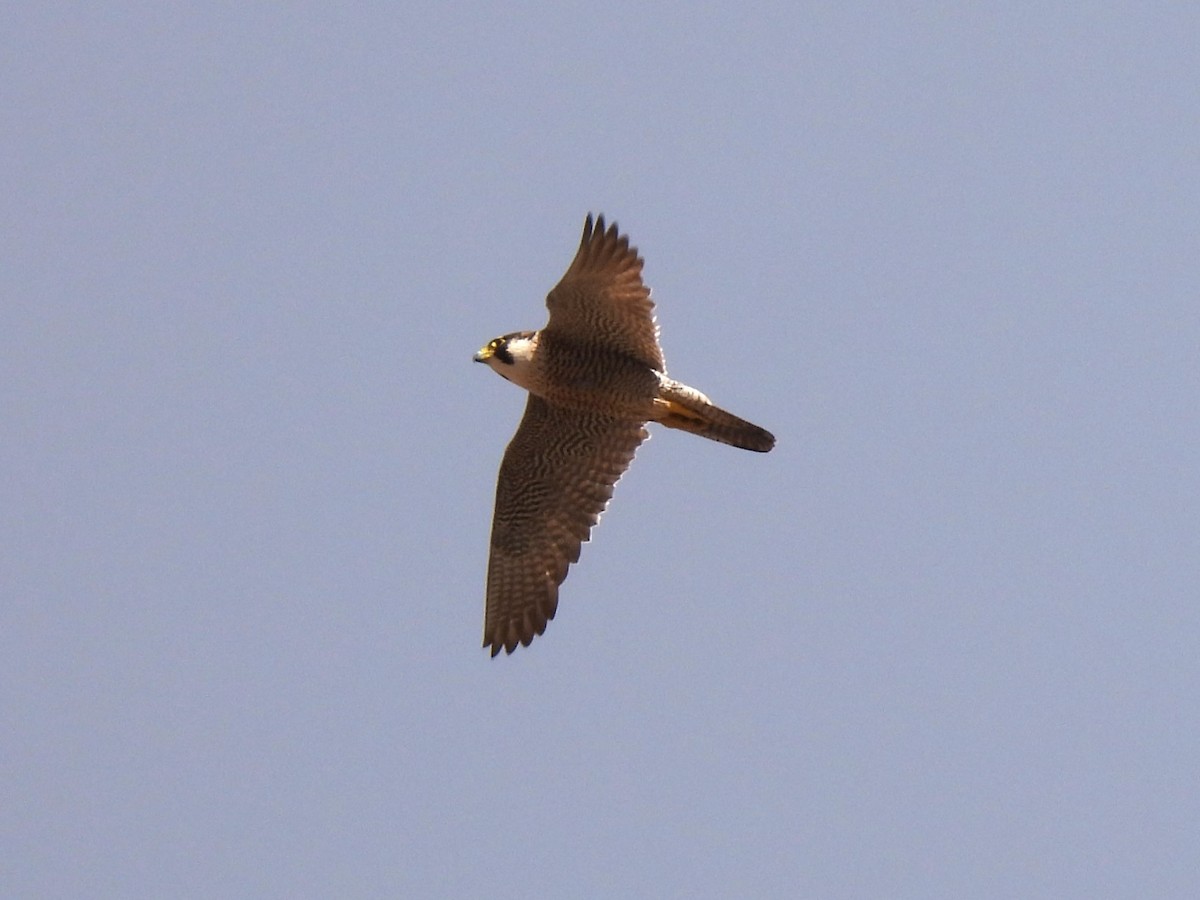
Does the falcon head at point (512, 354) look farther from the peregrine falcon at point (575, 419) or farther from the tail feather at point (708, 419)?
the tail feather at point (708, 419)

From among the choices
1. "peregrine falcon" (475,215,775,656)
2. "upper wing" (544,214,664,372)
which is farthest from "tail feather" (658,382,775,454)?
"upper wing" (544,214,664,372)

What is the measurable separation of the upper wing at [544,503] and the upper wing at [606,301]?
28.8 inches

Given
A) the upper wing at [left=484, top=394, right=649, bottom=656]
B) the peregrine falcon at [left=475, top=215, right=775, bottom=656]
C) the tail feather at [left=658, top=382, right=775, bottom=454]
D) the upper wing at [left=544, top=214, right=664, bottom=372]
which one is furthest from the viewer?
the upper wing at [left=484, top=394, right=649, bottom=656]

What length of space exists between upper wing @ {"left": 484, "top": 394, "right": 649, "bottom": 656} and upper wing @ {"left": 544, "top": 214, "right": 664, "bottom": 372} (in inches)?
28.8

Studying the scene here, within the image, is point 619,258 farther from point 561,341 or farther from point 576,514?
point 576,514

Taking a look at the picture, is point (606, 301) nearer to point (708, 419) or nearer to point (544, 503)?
point (708, 419)

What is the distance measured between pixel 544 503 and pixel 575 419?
0.71 metres

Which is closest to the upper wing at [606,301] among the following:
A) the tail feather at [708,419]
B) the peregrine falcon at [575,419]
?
the peregrine falcon at [575,419]

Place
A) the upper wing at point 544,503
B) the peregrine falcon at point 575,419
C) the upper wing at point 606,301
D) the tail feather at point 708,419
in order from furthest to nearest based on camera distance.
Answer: the upper wing at point 544,503, the tail feather at point 708,419, the peregrine falcon at point 575,419, the upper wing at point 606,301

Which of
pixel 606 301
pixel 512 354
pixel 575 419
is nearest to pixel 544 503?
pixel 575 419

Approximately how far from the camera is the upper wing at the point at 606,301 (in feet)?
43.5

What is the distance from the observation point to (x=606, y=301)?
44.0ft

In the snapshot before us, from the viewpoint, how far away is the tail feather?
13.7m

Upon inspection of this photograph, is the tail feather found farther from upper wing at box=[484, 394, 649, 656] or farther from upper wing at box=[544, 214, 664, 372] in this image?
upper wing at box=[484, 394, 649, 656]
